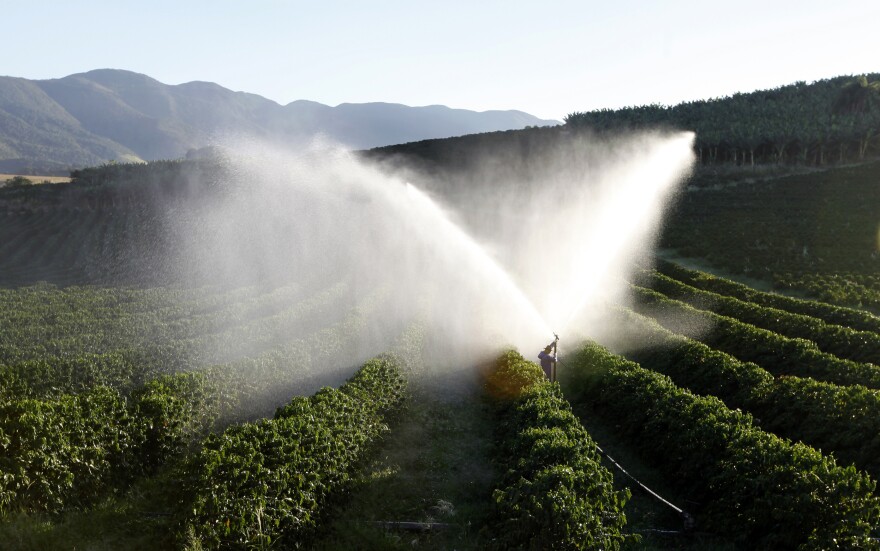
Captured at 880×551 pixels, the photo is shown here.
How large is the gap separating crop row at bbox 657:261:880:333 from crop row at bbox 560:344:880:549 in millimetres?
15704

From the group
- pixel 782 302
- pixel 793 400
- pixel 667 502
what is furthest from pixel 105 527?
pixel 782 302

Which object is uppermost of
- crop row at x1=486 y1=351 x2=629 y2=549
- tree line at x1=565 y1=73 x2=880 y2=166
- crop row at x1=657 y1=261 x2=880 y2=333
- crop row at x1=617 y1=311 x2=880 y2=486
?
tree line at x1=565 y1=73 x2=880 y2=166

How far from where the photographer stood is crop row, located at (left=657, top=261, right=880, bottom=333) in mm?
27206

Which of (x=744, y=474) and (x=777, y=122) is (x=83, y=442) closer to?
(x=744, y=474)

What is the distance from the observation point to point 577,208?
64312mm

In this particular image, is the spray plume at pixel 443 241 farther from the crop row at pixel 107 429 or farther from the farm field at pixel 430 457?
the crop row at pixel 107 429

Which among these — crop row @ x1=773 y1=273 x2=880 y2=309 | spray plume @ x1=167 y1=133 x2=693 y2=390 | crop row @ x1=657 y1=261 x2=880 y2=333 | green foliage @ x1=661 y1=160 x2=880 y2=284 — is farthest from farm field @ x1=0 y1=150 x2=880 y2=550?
green foliage @ x1=661 y1=160 x2=880 y2=284

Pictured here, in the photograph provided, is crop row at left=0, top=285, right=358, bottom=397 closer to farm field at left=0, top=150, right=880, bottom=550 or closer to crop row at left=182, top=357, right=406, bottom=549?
farm field at left=0, top=150, right=880, bottom=550

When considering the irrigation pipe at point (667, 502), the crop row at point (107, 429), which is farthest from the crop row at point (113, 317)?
the irrigation pipe at point (667, 502)

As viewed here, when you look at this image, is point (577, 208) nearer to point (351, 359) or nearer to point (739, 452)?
point (351, 359)

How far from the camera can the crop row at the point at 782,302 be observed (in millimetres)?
27206

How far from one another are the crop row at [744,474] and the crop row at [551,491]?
2.33 meters

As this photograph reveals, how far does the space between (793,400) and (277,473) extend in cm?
1457

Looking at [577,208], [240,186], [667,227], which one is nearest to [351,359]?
[577,208]
